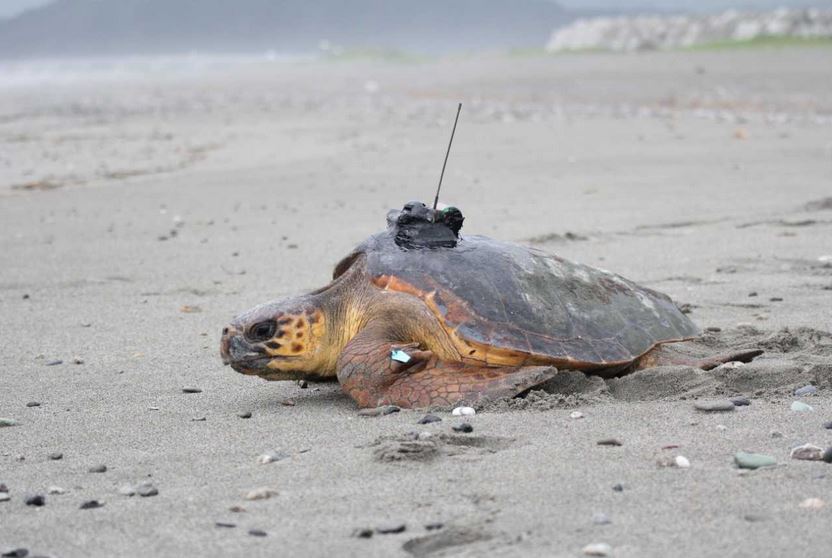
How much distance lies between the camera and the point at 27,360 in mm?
4418

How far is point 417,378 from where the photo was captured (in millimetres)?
3604

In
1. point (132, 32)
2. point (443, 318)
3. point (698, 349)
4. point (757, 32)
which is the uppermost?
point (132, 32)

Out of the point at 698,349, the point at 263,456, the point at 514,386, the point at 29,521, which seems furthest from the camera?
the point at 698,349

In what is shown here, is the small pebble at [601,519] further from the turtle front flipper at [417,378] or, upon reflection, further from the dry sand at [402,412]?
the turtle front flipper at [417,378]

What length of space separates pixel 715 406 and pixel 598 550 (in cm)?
117

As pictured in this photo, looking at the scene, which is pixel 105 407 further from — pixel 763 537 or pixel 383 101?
pixel 383 101

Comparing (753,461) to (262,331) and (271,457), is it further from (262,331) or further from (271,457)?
(262,331)

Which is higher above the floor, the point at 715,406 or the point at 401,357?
the point at 401,357

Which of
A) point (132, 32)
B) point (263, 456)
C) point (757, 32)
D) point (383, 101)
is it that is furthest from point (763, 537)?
point (132, 32)

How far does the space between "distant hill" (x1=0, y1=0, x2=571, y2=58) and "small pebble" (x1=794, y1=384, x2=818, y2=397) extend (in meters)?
103

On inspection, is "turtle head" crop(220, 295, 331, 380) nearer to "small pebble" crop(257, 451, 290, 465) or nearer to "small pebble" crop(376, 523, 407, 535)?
"small pebble" crop(257, 451, 290, 465)

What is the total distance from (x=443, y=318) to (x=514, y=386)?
0.36 metres

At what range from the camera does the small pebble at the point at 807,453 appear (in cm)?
278

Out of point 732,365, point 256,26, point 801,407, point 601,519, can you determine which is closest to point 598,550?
point 601,519
